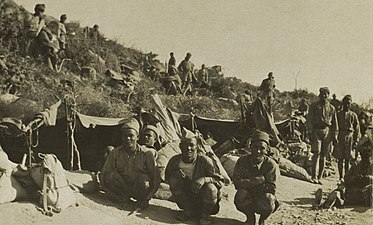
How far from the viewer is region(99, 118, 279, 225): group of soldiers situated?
5.98 m

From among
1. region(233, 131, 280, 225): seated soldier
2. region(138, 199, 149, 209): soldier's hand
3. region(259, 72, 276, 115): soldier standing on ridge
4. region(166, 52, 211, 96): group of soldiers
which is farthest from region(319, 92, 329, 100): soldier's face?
region(166, 52, 211, 96): group of soldiers

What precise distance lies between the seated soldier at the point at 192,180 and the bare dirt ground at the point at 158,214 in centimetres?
17

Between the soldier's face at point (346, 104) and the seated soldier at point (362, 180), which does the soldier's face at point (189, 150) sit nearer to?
the seated soldier at point (362, 180)

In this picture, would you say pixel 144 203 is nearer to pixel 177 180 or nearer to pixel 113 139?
pixel 177 180

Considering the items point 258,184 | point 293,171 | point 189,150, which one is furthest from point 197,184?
point 293,171

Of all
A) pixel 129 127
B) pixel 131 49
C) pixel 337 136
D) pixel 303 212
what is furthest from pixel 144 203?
pixel 131 49

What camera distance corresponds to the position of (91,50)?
819 inches

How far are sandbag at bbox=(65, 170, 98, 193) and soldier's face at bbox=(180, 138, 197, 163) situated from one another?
1.30 meters

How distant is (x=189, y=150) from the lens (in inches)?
242

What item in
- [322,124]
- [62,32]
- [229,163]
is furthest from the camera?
[62,32]

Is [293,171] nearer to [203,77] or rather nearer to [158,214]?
[158,214]

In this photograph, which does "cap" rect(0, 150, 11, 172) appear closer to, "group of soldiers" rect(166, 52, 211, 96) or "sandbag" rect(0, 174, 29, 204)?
"sandbag" rect(0, 174, 29, 204)

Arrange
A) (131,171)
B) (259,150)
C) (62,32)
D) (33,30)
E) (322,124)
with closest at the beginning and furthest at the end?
(259,150)
(131,171)
(322,124)
(33,30)
(62,32)

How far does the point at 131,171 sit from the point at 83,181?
0.77 m
